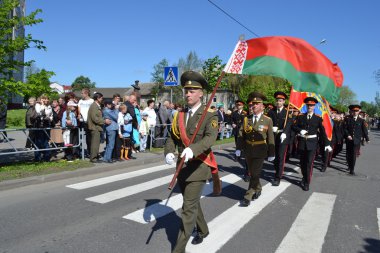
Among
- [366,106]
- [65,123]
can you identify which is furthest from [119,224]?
[366,106]

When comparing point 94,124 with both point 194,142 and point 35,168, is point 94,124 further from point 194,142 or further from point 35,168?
point 194,142

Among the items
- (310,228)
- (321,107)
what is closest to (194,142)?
(310,228)

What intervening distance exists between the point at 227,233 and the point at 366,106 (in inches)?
5167

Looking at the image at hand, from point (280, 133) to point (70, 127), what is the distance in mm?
5874

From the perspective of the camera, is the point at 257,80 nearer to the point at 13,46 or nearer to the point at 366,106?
the point at 13,46

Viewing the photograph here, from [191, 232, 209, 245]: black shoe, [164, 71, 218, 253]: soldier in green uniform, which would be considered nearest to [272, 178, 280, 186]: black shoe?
[191, 232, 209, 245]: black shoe

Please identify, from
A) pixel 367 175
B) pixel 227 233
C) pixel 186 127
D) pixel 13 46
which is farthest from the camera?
pixel 367 175

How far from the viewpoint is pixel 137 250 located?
4.03 metres

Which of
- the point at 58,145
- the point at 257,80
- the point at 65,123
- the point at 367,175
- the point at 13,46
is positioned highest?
the point at 257,80

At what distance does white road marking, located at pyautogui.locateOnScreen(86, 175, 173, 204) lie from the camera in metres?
6.24

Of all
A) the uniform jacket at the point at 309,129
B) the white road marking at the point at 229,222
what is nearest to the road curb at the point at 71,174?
the white road marking at the point at 229,222

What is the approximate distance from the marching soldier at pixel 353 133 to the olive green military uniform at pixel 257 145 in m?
5.05

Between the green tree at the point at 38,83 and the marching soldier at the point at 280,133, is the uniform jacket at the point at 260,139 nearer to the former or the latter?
the marching soldier at the point at 280,133

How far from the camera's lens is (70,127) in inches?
378
